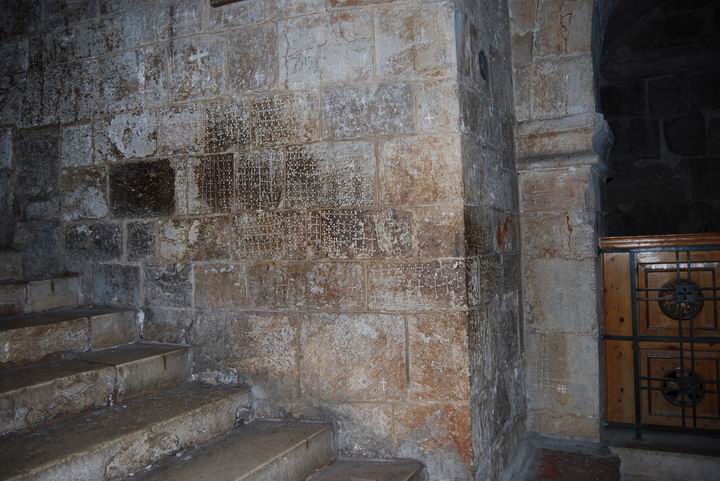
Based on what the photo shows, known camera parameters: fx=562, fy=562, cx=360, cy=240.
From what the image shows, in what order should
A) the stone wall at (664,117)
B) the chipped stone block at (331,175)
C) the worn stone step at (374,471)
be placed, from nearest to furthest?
the worn stone step at (374,471) < the chipped stone block at (331,175) < the stone wall at (664,117)

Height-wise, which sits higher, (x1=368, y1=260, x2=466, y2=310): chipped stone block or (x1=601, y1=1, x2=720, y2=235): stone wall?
(x1=601, y1=1, x2=720, y2=235): stone wall

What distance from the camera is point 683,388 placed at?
326 cm

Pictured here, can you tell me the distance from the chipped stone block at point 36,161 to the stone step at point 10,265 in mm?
365

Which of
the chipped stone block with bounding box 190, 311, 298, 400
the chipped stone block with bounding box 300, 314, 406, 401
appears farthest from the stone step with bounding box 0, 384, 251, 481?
the chipped stone block with bounding box 300, 314, 406, 401

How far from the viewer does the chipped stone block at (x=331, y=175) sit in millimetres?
2492

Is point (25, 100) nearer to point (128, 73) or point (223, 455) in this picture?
point (128, 73)

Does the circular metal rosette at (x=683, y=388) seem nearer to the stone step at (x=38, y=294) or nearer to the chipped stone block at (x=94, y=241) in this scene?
the chipped stone block at (x=94, y=241)

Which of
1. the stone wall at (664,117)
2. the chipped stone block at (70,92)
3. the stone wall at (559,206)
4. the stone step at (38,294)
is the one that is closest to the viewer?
the stone step at (38,294)

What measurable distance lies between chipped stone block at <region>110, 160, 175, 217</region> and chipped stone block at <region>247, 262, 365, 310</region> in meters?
0.63

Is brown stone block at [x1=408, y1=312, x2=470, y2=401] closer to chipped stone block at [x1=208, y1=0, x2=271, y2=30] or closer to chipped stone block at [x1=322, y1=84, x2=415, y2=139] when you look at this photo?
chipped stone block at [x1=322, y1=84, x2=415, y2=139]

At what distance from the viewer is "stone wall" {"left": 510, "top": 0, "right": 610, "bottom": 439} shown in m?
3.18

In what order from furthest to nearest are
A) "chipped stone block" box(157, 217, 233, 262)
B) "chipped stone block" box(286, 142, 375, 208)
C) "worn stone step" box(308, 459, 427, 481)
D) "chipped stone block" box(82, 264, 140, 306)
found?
"chipped stone block" box(82, 264, 140, 306) < "chipped stone block" box(157, 217, 233, 262) < "chipped stone block" box(286, 142, 375, 208) < "worn stone step" box(308, 459, 427, 481)

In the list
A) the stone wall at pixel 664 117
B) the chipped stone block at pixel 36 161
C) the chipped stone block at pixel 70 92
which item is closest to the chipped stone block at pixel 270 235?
the chipped stone block at pixel 70 92

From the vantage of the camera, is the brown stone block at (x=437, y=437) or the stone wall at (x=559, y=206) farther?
the stone wall at (x=559, y=206)
